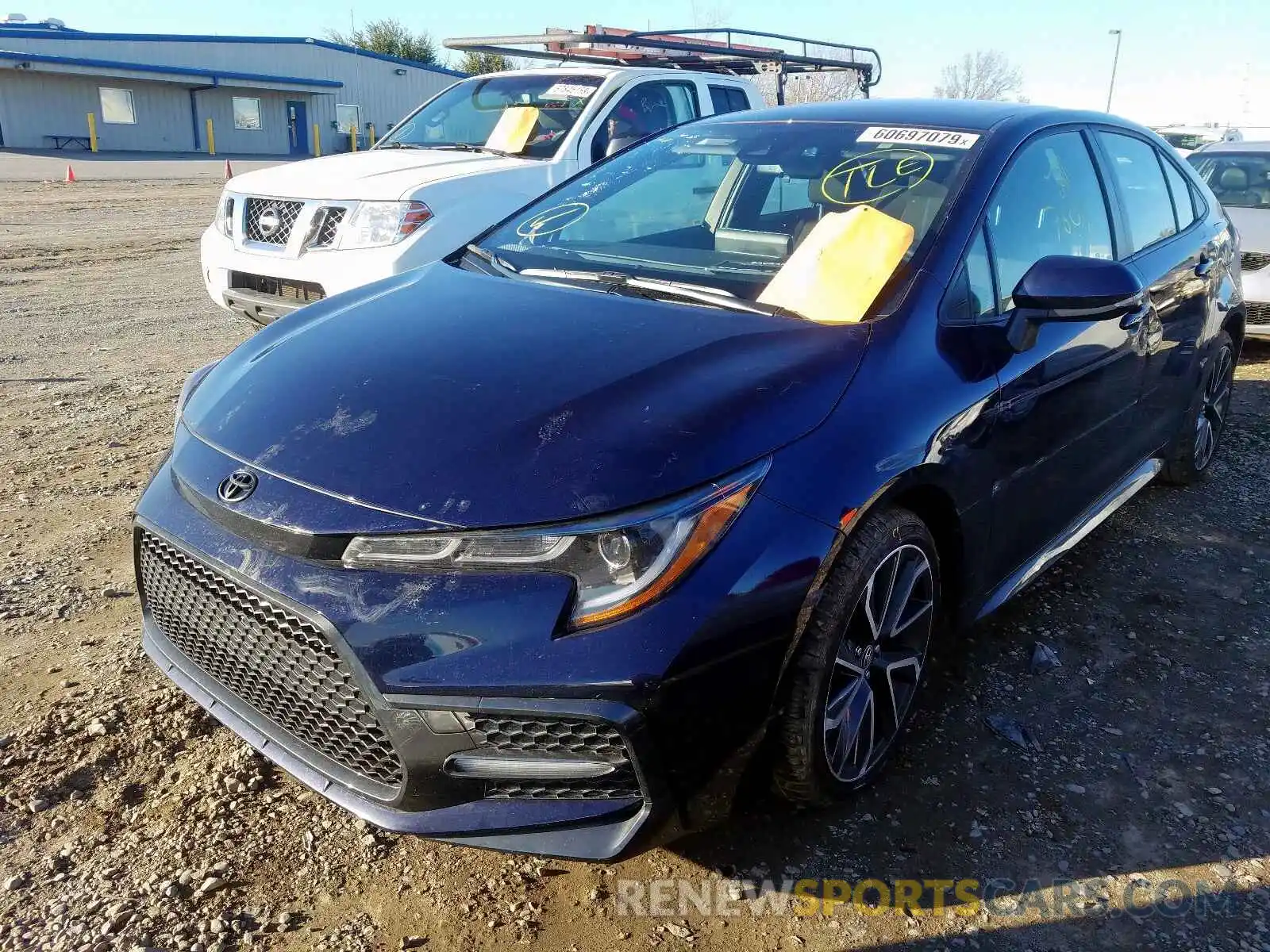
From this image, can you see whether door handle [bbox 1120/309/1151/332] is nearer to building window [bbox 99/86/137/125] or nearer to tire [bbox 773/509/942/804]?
tire [bbox 773/509/942/804]

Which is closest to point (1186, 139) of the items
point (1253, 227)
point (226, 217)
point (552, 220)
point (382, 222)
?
point (1253, 227)

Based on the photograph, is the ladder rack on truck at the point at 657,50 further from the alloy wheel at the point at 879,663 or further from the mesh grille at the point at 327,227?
the alloy wheel at the point at 879,663

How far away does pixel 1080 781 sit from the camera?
2609 mm

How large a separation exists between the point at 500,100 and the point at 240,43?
131 feet

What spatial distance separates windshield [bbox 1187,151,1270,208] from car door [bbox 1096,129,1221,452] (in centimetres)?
513

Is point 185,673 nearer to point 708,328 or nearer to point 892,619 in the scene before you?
point 708,328

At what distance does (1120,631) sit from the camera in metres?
3.40

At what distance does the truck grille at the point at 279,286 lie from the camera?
5457 millimetres

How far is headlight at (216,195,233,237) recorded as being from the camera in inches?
239

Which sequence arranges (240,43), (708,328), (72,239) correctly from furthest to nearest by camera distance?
(240,43) < (72,239) < (708,328)

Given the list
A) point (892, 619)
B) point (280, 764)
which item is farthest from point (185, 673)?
point (892, 619)

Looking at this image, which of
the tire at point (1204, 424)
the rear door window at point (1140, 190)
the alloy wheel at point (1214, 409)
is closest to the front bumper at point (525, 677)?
the rear door window at point (1140, 190)

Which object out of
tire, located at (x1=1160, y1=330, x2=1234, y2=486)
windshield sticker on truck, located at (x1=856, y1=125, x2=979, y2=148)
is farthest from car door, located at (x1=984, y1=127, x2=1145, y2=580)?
tire, located at (x1=1160, y1=330, x2=1234, y2=486)

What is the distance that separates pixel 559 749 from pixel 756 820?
30.4 inches
